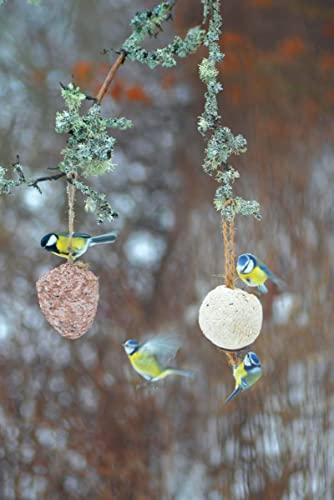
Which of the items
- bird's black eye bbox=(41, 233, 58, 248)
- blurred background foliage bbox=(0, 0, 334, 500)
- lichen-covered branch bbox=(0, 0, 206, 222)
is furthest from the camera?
blurred background foliage bbox=(0, 0, 334, 500)

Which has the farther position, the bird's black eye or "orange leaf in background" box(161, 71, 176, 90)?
"orange leaf in background" box(161, 71, 176, 90)

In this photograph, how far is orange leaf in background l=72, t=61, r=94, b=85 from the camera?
1644 mm

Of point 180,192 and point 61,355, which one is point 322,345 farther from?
point 61,355

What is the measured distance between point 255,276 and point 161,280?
39.1 inches

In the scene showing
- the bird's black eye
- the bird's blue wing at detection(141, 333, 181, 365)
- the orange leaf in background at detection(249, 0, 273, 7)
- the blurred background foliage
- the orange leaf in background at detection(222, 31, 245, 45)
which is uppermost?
the bird's black eye

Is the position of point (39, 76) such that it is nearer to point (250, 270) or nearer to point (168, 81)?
point (168, 81)

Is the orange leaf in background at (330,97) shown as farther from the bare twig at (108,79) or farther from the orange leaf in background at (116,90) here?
the bare twig at (108,79)

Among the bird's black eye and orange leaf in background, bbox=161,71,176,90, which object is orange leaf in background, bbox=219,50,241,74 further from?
the bird's black eye

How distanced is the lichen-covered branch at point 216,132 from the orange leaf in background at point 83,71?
110cm

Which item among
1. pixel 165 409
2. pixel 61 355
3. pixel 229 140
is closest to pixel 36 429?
pixel 61 355

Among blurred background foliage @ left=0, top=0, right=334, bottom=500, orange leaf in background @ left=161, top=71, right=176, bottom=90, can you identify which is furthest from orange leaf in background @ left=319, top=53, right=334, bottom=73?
orange leaf in background @ left=161, top=71, right=176, bottom=90

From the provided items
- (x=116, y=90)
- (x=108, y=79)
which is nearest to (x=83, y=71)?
(x=116, y=90)

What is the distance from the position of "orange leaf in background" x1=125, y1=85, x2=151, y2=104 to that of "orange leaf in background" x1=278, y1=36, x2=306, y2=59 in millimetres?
374

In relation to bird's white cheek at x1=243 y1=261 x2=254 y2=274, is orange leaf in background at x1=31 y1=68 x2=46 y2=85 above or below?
below
